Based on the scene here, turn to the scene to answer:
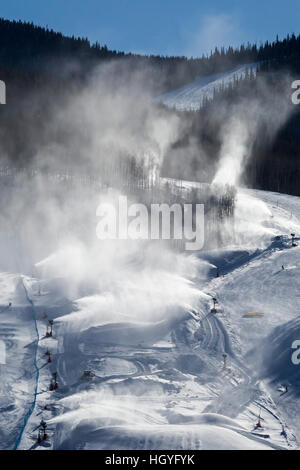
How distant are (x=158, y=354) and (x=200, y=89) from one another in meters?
118

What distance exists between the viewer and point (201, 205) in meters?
41.2

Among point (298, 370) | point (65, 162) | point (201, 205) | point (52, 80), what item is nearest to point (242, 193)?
point (201, 205)

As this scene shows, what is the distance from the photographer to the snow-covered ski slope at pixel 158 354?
14047mm

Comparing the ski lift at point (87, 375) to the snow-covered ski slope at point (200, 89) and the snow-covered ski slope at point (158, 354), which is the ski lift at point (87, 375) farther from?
the snow-covered ski slope at point (200, 89)

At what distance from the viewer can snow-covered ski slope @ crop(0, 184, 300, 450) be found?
14.0 metres

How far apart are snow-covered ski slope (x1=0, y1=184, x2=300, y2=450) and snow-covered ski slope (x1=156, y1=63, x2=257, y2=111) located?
87.5 metres

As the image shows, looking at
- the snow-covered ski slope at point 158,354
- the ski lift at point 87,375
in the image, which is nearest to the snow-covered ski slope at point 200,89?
the snow-covered ski slope at point 158,354

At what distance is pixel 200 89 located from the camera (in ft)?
409

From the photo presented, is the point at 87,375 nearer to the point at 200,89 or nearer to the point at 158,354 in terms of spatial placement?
the point at 158,354

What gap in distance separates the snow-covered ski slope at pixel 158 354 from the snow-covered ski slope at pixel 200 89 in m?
87.5

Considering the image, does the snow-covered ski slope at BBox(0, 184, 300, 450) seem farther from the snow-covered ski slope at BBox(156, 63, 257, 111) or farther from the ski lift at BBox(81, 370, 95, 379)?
the snow-covered ski slope at BBox(156, 63, 257, 111)

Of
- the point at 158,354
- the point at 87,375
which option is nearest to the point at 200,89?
the point at 158,354

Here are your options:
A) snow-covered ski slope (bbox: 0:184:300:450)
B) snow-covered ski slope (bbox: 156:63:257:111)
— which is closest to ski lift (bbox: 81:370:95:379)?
snow-covered ski slope (bbox: 0:184:300:450)

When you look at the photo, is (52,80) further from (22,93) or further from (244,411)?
(244,411)
